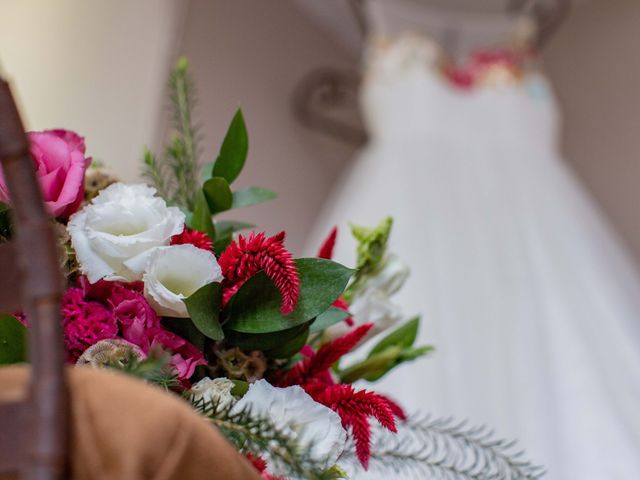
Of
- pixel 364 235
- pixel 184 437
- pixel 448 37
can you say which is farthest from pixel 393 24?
pixel 184 437

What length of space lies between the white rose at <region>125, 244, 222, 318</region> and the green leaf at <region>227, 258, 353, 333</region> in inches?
0.7

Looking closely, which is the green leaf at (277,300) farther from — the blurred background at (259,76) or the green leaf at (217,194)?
the blurred background at (259,76)

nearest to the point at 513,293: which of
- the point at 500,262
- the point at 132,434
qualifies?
the point at 500,262

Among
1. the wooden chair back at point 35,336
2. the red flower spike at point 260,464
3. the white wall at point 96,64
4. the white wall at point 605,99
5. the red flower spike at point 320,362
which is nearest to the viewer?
the wooden chair back at point 35,336

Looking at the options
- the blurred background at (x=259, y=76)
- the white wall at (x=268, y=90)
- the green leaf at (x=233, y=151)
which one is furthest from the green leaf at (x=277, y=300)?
the white wall at (x=268, y=90)

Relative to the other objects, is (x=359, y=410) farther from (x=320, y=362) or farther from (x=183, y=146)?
(x=183, y=146)

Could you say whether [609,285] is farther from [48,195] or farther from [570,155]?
[48,195]

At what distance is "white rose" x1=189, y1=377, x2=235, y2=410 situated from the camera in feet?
1.12

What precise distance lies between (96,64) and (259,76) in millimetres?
545

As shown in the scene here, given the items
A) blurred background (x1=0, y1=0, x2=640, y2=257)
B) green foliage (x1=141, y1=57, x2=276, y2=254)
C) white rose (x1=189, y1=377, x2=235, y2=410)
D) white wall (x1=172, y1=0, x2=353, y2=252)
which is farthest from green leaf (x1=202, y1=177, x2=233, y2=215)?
white wall (x1=172, y1=0, x2=353, y2=252)

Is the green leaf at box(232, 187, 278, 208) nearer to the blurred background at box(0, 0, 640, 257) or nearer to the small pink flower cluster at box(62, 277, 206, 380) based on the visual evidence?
the small pink flower cluster at box(62, 277, 206, 380)

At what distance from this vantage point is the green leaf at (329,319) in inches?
16.6

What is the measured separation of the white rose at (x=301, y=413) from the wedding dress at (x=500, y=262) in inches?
28.6

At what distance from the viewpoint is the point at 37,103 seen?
5.08 feet
